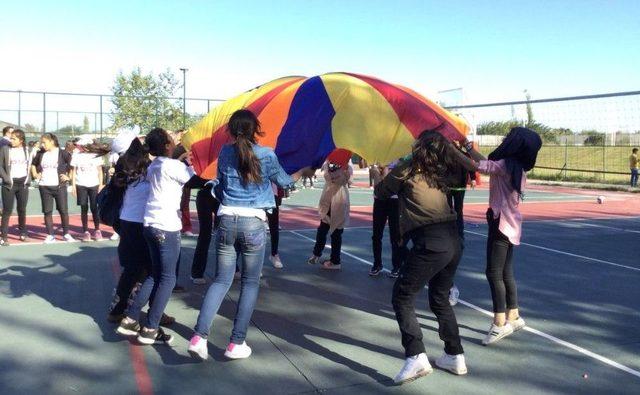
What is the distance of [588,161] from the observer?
2855cm

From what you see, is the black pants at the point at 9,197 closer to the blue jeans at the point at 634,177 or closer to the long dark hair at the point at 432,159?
the long dark hair at the point at 432,159

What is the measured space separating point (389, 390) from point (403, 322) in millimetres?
475

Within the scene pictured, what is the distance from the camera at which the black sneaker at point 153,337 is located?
4.52 meters

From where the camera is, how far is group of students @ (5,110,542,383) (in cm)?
393

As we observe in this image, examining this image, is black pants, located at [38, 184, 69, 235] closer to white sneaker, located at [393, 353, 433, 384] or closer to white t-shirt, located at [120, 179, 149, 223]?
white t-shirt, located at [120, 179, 149, 223]

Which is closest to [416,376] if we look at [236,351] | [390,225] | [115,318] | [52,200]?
[236,351]

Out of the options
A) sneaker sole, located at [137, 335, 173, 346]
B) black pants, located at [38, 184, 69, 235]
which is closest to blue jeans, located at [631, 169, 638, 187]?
black pants, located at [38, 184, 69, 235]

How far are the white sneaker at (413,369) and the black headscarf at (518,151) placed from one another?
5.49 ft

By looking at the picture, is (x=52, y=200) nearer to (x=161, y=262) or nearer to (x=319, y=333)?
(x=161, y=262)

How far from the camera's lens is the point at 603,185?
25.1 metres

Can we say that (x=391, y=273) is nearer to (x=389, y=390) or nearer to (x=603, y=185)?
(x=389, y=390)

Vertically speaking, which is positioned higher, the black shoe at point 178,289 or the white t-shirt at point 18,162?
the white t-shirt at point 18,162

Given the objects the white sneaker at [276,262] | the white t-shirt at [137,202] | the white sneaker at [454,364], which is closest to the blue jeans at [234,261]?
the white t-shirt at [137,202]

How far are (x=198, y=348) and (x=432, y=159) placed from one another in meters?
2.23
